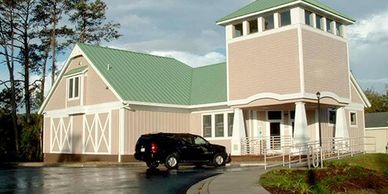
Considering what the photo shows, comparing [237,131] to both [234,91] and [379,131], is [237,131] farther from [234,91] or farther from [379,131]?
[379,131]

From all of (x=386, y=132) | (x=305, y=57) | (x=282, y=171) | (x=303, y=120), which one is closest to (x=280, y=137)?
(x=303, y=120)

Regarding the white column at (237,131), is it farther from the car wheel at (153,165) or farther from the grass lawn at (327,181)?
the grass lawn at (327,181)

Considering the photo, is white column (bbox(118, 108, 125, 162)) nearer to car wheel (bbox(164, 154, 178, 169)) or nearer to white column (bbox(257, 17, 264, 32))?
car wheel (bbox(164, 154, 178, 169))

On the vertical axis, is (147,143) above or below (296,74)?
below

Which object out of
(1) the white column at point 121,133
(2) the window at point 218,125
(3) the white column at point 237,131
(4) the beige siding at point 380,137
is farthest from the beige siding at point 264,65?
(4) the beige siding at point 380,137

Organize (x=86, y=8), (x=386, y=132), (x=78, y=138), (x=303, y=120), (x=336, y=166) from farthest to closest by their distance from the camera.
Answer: (x=86, y=8), (x=386, y=132), (x=78, y=138), (x=303, y=120), (x=336, y=166)

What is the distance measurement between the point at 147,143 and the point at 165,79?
12094mm

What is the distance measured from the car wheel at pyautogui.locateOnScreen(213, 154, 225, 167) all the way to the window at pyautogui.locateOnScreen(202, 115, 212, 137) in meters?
8.26

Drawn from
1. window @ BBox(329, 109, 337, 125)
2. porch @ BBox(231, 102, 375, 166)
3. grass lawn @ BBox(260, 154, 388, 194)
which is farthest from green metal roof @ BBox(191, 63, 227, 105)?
grass lawn @ BBox(260, 154, 388, 194)

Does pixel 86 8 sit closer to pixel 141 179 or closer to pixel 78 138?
pixel 78 138

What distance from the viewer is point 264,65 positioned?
29344 millimetres

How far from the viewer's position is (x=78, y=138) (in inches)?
1393

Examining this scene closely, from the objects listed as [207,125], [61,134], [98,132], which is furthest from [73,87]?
[207,125]

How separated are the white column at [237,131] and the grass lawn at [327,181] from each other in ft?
36.3
